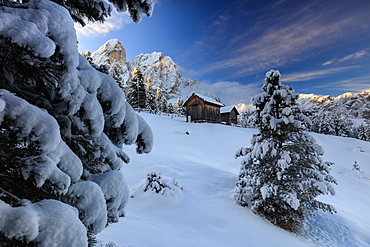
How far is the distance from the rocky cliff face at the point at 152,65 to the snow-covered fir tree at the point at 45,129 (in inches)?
5175

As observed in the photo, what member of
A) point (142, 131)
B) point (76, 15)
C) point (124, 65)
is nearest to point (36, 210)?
point (142, 131)

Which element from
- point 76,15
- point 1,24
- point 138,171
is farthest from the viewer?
point 138,171

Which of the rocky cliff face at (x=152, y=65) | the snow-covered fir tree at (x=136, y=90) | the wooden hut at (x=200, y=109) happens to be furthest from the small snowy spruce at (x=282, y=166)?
the rocky cliff face at (x=152, y=65)

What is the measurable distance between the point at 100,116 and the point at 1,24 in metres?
0.74

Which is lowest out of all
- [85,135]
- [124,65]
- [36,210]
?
[36,210]

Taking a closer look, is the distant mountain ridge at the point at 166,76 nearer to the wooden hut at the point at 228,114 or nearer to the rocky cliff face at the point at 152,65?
the rocky cliff face at the point at 152,65

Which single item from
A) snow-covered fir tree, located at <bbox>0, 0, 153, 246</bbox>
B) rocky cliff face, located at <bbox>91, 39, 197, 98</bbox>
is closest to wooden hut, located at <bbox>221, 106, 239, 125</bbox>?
snow-covered fir tree, located at <bbox>0, 0, 153, 246</bbox>

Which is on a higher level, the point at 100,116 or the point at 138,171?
the point at 100,116

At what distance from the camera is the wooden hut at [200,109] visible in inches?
1207

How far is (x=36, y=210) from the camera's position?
36.0 inches

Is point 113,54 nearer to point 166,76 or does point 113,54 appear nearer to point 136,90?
point 166,76

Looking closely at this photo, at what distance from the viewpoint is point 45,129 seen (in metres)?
0.98

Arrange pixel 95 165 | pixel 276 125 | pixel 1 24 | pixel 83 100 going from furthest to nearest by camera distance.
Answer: pixel 276 125
pixel 95 165
pixel 83 100
pixel 1 24

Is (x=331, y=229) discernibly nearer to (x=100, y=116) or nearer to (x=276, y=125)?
(x=276, y=125)
